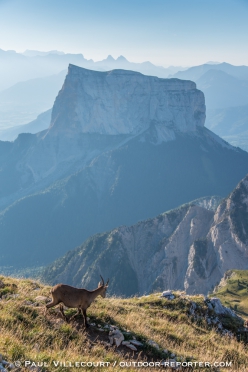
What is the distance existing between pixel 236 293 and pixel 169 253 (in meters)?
61.1

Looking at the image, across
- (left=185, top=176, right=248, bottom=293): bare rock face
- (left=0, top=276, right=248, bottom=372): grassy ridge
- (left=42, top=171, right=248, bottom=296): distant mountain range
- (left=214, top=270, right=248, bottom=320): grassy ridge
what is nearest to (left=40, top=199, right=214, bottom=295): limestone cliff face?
(left=42, top=171, right=248, bottom=296): distant mountain range

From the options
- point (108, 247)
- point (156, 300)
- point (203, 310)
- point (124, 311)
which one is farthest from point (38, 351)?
point (108, 247)

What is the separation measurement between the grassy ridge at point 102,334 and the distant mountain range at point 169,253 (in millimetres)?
91323

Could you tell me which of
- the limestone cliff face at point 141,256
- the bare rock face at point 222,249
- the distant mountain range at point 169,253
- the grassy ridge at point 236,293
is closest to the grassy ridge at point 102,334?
the grassy ridge at point 236,293

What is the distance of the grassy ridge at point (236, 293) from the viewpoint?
67.3m

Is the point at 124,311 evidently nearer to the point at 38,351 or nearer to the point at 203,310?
the point at 203,310

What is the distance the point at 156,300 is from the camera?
66.7 ft

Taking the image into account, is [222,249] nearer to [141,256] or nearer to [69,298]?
[141,256]

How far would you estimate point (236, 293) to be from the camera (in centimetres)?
7625

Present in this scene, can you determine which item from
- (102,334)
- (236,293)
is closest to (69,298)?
(102,334)

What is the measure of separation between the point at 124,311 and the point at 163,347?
408cm

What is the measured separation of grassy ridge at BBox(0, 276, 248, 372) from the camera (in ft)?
32.3

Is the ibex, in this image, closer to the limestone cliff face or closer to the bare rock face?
the bare rock face

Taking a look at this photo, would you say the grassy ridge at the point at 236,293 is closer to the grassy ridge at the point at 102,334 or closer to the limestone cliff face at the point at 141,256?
the limestone cliff face at the point at 141,256
